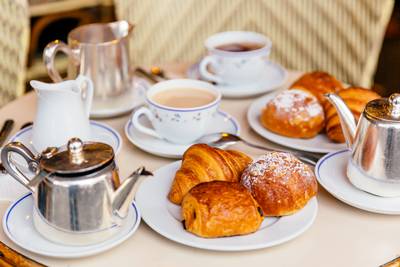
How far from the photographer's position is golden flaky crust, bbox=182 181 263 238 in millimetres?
715

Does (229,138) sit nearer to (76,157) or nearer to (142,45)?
(76,157)

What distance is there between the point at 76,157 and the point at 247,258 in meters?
0.23

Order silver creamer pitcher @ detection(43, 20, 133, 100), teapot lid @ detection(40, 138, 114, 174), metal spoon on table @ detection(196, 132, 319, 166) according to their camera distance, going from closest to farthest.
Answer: teapot lid @ detection(40, 138, 114, 174)
metal spoon on table @ detection(196, 132, 319, 166)
silver creamer pitcher @ detection(43, 20, 133, 100)

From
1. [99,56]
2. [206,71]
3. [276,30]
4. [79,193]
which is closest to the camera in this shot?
[79,193]

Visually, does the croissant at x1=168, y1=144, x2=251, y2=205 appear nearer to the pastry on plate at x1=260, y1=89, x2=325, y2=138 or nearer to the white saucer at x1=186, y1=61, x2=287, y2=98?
the pastry on plate at x1=260, y1=89, x2=325, y2=138

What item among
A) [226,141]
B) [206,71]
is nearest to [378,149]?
[226,141]

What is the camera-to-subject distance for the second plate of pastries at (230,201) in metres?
0.72

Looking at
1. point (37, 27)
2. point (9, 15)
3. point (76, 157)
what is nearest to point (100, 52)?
point (76, 157)

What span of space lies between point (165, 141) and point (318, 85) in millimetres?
297

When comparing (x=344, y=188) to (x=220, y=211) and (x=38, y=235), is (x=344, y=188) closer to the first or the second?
(x=220, y=211)

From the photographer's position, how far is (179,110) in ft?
3.10

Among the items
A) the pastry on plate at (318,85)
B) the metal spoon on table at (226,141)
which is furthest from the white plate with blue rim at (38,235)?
the pastry on plate at (318,85)

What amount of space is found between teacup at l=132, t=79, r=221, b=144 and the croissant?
0.12 meters

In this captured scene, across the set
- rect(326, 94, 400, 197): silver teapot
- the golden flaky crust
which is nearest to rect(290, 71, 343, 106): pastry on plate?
rect(326, 94, 400, 197): silver teapot
